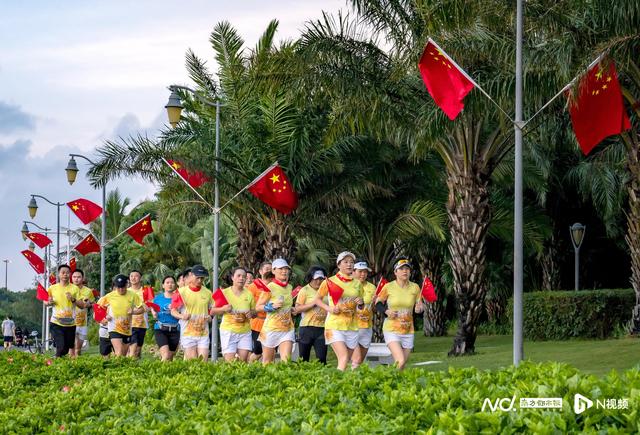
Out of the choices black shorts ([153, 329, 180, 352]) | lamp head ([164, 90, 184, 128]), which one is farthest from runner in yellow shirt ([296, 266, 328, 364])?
lamp head ([164, 90, 184, 128])

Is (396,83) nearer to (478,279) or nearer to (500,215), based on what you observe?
(478,279)

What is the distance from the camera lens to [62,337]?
1945 cm

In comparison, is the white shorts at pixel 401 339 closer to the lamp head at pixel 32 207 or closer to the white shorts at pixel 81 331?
the white shorts at pixel 81 331

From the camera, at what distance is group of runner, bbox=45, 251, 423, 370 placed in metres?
14.4

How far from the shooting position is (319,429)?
6.59 metres

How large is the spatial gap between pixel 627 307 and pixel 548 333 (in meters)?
2.06

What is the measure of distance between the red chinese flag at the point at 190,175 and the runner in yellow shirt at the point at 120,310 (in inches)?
300

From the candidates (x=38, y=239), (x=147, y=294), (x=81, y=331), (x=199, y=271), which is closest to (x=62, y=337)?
(x=81, y=331)

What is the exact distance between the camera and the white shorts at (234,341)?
621 inches

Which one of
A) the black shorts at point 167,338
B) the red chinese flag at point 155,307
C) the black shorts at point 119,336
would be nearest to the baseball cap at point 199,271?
the red chinese flag at point 155,307

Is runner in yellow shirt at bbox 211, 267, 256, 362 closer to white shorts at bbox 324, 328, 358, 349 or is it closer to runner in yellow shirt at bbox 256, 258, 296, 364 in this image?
runner in yellow shirt at bbox 256, 258, 296, 364

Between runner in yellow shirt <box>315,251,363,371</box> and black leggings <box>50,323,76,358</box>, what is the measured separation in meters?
6.74

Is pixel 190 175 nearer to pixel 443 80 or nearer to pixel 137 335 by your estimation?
pixel 137 335

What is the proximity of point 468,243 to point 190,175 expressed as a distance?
800 cm
